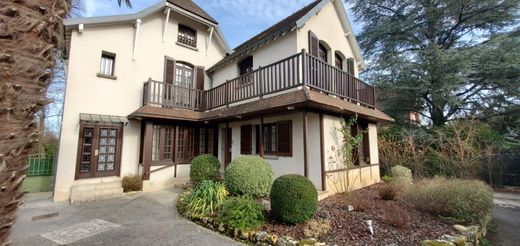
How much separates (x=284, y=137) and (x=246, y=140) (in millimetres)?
2335

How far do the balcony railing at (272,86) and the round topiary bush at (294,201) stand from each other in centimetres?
326

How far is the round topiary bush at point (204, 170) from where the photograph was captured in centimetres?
899

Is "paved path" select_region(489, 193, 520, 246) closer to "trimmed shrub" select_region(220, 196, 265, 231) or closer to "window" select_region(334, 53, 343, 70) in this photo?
"trimmed shrub" select_region(220, 196, 265, 231)

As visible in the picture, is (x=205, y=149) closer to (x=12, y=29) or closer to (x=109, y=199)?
(x=109, y=199)

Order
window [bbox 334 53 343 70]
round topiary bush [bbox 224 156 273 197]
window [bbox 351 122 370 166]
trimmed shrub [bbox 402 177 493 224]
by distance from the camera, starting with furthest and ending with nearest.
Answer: window [bbox 334 53 343 70] → window [bbox 351 122 370 166] → round topiary bush [bbox 224 156 273 197] → trimmed shrub [bbox 402 177 493 224]

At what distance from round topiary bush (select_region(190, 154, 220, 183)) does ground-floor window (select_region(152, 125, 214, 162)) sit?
2.16 m

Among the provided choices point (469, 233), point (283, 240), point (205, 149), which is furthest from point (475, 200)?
point (205, 149)

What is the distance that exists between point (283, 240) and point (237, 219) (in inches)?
47.0

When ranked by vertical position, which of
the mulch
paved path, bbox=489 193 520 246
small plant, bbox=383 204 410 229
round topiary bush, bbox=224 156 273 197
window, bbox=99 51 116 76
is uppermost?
window, bbox=99 51 116 76

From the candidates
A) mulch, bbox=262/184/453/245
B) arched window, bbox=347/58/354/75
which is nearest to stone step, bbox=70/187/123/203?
mulch, bbox=262/184/453/245

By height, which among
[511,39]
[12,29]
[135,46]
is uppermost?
[511,39]

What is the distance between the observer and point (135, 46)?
10656 mm

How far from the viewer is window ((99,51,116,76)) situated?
32.8ft

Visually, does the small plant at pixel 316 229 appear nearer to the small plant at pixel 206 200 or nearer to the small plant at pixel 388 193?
the small plant at pixel 206 200
